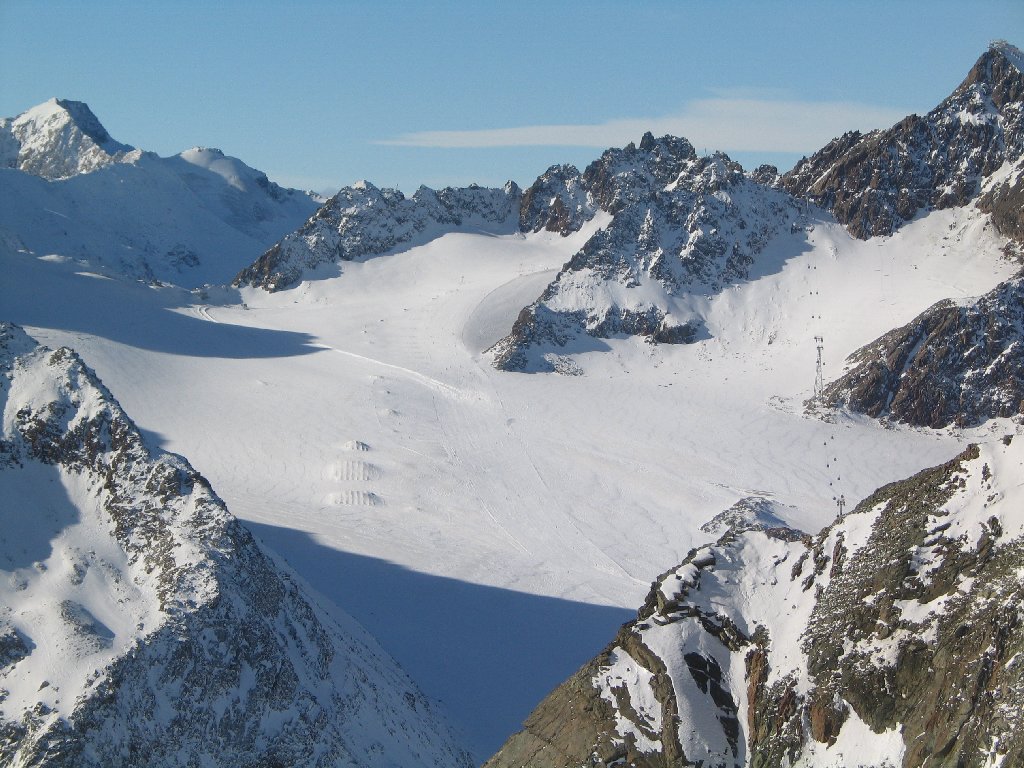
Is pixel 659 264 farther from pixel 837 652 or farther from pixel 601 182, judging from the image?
pixel 837 652

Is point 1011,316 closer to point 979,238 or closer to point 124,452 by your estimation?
point 979,238

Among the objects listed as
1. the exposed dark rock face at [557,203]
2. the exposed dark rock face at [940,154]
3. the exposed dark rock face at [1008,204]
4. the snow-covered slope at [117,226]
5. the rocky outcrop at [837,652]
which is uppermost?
the snow-covered slope at [117,226]

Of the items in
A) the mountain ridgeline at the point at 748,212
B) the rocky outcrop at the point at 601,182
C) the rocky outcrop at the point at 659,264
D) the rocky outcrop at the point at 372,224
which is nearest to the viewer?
the rocky outcrop at the point at 659,264

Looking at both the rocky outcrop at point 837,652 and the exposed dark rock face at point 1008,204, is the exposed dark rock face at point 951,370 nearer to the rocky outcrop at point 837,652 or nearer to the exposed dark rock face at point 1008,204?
the exposed dark rock face at point 1008,204

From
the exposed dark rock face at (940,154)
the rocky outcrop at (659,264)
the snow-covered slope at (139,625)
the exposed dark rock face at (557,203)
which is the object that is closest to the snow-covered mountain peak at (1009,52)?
the exposed dark rock face at (940,154)

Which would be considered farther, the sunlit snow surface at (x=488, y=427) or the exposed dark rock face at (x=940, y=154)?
the exposed dark rock face at (x=940, y=154)

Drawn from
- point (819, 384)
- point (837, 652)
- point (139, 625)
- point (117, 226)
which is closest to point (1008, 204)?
point (819, 384)

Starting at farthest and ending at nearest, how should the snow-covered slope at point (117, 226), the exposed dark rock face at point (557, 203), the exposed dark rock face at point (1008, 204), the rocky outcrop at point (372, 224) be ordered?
the snow-covered slope at point (117, 226) → the exposed dark rock face at point (557, 203) → the rocky outcrop at point (372, 224) → the exposed dark rock face at point (1008, 204)
